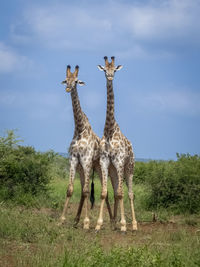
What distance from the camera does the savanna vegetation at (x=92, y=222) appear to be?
23.9ft

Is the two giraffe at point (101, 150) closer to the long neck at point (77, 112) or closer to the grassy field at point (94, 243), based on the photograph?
the long neck at point (77, 112)

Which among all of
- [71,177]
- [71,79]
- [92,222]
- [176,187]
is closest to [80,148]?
[71,177]

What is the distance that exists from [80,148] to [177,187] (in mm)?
5270

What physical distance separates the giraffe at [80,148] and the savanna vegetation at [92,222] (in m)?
0.97

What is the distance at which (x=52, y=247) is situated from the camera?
835 centimetres

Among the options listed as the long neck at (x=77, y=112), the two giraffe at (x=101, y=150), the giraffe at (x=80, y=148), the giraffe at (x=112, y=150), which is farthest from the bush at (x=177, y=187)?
the long neck at (x=77, y=112)

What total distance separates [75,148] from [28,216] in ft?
6.90

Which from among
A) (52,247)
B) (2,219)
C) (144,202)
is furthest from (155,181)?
(52,247)

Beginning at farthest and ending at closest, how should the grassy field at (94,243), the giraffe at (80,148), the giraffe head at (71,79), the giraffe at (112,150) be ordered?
the giraffe head at (71,79), the giraffe at (80,148), the giraffe at (112,150), the grassy field at (94,243)

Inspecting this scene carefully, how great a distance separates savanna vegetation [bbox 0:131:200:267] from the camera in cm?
727

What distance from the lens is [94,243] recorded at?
8.67 m

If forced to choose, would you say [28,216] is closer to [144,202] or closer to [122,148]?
[122,148]

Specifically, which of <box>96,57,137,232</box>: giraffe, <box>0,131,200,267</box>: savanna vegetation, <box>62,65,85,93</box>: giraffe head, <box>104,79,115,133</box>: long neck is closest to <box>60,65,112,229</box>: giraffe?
<box>62,65,85,93</box>: giraffe head

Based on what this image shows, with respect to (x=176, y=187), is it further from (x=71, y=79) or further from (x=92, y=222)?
(x=71, y=79)
